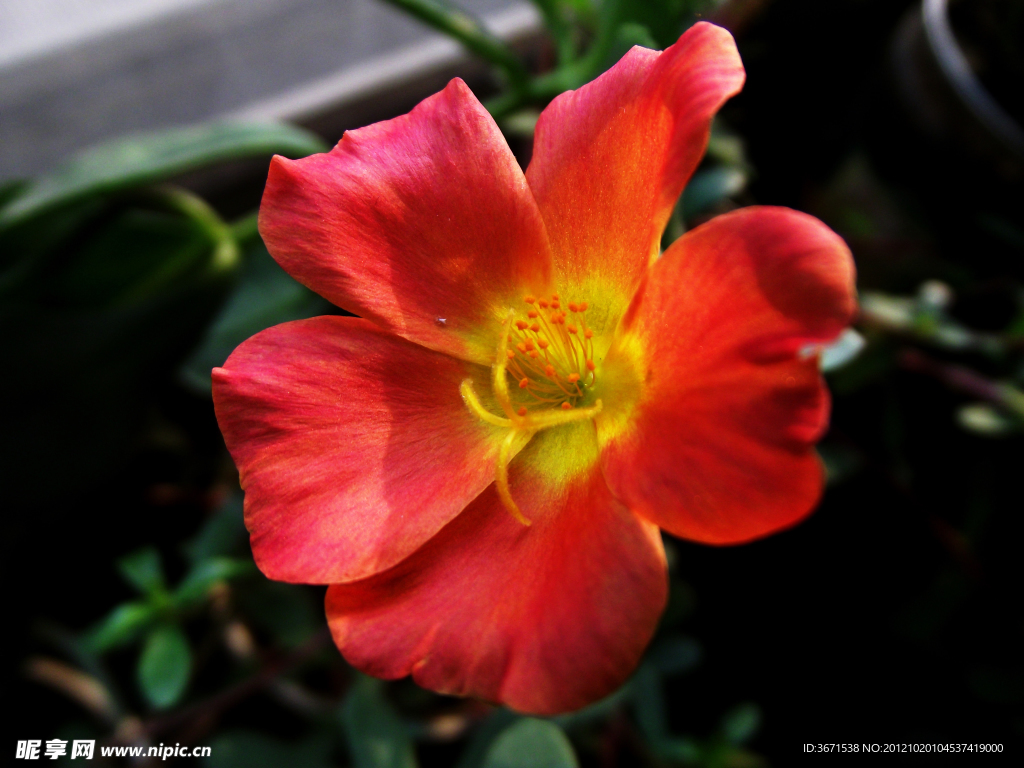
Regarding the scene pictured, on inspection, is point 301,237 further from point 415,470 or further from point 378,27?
point 378,27

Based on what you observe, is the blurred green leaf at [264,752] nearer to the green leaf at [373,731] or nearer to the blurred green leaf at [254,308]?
the green leaf at [373,731]

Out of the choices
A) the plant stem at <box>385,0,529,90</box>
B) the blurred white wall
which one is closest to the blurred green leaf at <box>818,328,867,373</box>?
the plant stem at <box>385,0,529,90</box>

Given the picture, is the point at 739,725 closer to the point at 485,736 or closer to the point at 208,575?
the point at 485,736

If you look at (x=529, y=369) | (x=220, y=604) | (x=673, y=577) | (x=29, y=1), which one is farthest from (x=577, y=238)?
(x=29, y=1)

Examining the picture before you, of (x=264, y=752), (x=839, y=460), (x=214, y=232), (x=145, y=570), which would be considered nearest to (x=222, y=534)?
(x=145, y=570)

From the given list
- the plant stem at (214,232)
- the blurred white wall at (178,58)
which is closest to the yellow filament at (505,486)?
the plant stem at (214,232)

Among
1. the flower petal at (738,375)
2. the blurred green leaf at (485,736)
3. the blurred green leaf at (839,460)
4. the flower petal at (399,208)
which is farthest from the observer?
the blurred green leaf at (839,460)
